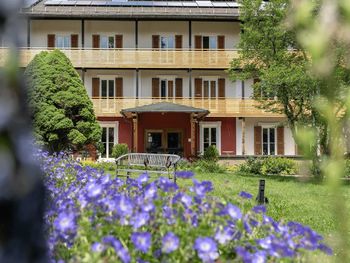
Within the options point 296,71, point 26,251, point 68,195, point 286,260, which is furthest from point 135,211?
point 296,71

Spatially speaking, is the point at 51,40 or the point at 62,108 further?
the point at 51,40

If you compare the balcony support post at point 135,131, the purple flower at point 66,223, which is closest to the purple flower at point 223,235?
the purple flower at point 66,223

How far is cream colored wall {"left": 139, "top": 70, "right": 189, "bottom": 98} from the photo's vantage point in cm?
3122

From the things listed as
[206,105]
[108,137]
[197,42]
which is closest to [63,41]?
[108,137]

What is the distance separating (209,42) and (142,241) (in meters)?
30.3

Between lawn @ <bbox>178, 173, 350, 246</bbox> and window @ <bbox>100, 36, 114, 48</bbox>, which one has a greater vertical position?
window @ <bbox>100, 36, 114, 48</bbox>

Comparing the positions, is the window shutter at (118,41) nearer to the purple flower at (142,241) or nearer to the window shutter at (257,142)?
the window shutter at (257,142)

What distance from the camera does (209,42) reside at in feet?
105

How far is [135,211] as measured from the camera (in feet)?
8.33

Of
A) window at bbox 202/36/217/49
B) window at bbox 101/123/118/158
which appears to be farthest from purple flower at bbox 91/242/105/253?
window at bbox 202/36/217/49

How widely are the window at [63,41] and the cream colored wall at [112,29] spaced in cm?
102

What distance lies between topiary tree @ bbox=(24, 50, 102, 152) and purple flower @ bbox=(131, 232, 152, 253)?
1940 cm

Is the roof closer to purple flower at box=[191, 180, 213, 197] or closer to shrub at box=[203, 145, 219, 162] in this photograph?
shrub at box=[203, 145, 219, 162]

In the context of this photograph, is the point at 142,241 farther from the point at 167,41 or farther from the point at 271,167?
the point at 167,41
